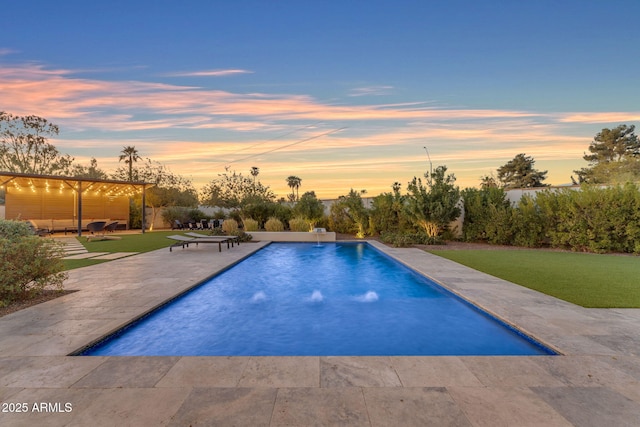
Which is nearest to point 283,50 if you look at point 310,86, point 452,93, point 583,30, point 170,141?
point 310,86

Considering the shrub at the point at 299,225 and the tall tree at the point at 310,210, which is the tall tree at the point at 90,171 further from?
the shrub at the point at 299,225

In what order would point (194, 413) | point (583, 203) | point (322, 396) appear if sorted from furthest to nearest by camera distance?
point (583, 203)
point (322, 396)
point (194, 413)

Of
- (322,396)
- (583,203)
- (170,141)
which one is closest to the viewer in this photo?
(322,396)

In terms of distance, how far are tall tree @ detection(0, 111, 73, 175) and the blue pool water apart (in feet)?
108

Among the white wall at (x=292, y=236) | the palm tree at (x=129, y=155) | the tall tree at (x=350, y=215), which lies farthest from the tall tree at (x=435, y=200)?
the palm tree at (x=129, y=155)

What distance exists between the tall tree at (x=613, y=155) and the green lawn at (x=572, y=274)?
26840mm

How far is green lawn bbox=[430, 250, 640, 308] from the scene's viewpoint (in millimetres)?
5004

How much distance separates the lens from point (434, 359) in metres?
2.96

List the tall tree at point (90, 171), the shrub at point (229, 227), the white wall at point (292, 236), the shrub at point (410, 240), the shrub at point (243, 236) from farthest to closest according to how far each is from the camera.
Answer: the tall tree at point (90, 171) → the shrub at point (229, 227) → the white wall at point (292, 236) → the shrub at point (243, 236) → the shrub at point (410, 240)

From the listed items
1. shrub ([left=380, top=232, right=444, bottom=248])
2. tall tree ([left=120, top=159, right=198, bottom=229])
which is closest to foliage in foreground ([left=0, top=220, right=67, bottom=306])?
shrub ([left=380, top=232, right=444, bottom=248])

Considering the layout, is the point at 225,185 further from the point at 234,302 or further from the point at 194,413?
the point at 194,413

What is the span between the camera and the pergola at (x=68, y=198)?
17.8 m

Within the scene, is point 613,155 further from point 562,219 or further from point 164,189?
point 164,189

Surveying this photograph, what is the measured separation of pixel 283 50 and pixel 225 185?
1165 centimetres
